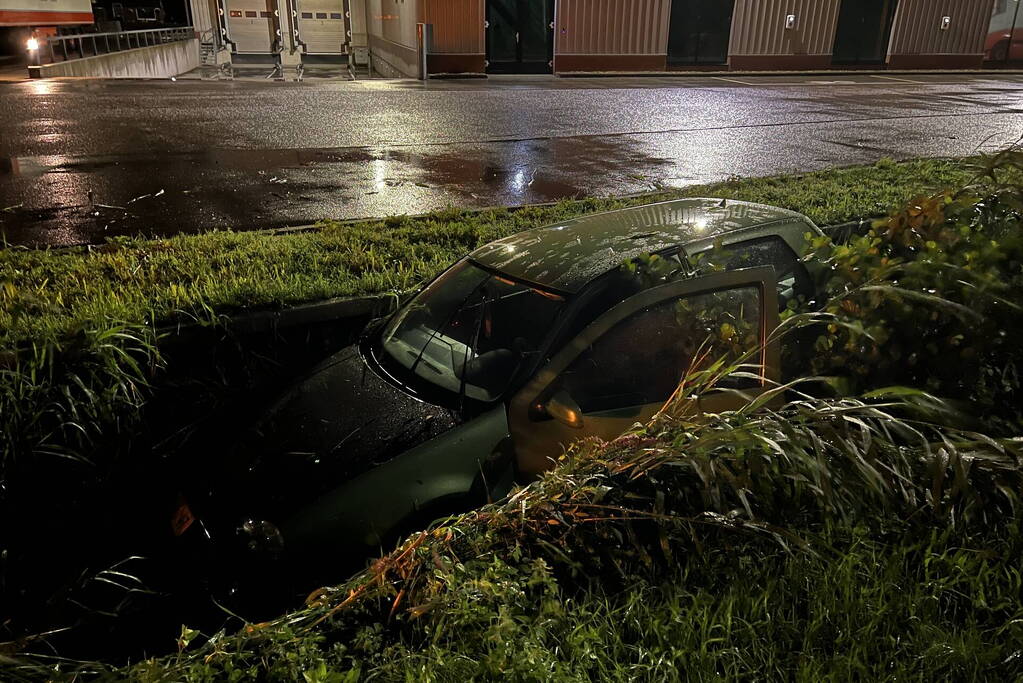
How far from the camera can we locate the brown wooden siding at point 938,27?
1109 inches

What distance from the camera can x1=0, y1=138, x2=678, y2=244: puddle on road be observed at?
24.3 ft

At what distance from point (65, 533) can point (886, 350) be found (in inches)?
151

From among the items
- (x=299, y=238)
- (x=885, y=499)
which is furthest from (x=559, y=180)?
(x=885, y=499)

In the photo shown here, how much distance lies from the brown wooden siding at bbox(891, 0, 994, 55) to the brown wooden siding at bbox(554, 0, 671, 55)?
989 cm

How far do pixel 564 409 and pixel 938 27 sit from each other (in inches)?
1271

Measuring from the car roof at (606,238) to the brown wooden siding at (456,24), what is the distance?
20.1m

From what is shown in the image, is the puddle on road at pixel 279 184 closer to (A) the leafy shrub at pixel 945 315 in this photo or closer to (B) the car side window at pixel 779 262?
(B) the car side window at pixel 779 262

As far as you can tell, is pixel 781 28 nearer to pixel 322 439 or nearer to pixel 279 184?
pixel 279 184

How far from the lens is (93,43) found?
22375mm

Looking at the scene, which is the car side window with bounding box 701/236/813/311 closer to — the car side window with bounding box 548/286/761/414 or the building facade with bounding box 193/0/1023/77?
the car side window with bounding box 548/286/761/414

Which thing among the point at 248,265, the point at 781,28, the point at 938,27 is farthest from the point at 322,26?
the point at 248,265

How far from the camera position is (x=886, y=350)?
9.57ft

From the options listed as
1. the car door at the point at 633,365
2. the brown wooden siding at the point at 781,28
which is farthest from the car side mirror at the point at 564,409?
the brown wooden siding at the point at 781,28

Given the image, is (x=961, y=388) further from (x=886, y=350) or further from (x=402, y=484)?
(x=402, y=484)
